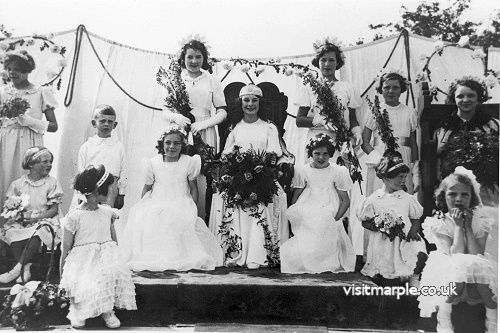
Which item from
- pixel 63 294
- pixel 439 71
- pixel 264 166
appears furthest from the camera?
pixel 439 71

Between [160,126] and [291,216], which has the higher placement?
[160,126]

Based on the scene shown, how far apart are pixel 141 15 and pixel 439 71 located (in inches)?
111

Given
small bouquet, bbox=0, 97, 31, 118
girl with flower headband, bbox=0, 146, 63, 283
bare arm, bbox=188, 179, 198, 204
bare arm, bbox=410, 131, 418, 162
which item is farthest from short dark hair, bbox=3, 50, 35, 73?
bare arm, bbox=410, 131, 418, 162

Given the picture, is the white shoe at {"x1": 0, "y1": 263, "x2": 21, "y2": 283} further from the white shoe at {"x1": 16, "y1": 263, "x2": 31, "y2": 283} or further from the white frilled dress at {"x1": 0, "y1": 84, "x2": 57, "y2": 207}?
the white frilled dress at {"x1": 0, "y1": 84, "x2": 57, "y2": 207}

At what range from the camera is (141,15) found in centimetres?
559

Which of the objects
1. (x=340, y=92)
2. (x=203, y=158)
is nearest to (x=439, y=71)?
(x=340, y=92)

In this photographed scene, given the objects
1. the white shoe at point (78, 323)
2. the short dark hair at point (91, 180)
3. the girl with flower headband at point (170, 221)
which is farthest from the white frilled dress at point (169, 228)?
the white shoe at point (78, 323)

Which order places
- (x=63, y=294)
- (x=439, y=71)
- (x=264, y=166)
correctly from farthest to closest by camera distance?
(x=439, y=71), (x=264, y=166), (x=63, y=294)

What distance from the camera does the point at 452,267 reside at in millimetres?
4863

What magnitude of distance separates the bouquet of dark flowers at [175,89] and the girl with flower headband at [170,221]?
0.93 feet

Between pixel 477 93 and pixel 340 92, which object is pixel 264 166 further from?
pixel 477 93

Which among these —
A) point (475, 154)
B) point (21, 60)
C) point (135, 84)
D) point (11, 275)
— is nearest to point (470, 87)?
point (475, 154)

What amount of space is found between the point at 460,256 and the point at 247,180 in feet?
6.06

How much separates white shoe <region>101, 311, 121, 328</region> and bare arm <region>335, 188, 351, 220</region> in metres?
2.03
